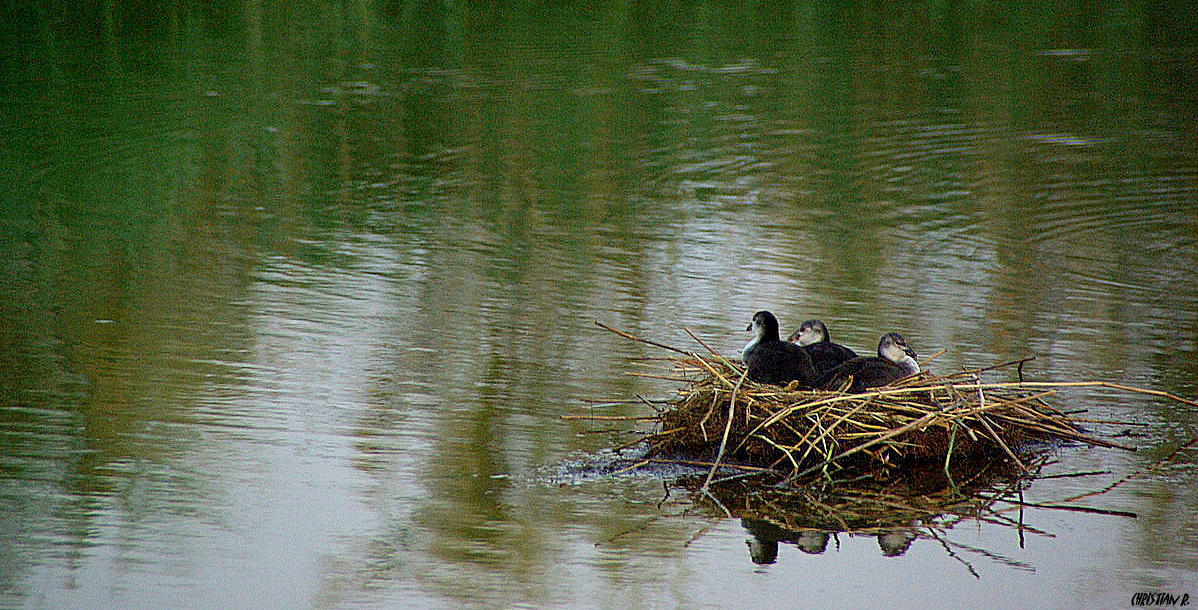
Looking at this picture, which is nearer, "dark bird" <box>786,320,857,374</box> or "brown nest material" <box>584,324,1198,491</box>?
"brown nest material" <box>584,324,1198,491</box>

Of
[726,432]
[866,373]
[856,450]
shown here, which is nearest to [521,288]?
[866,373]

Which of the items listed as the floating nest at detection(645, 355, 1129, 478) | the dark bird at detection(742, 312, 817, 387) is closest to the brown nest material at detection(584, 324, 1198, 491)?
the floating nest at detection(645, 355, 1129, 478)

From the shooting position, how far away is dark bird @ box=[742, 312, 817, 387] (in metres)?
7.00

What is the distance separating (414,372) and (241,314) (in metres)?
1.79

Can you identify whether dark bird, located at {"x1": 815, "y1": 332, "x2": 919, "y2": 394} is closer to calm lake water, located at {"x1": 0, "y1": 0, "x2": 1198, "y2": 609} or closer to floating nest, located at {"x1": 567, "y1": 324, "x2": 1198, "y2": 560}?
floating nest, located at {"x1": 567, "y1": 324, "x2": 1198, "y2": 560}

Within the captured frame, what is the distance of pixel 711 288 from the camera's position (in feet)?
34.1

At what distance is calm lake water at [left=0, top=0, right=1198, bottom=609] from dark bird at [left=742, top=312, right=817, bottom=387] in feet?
2.33

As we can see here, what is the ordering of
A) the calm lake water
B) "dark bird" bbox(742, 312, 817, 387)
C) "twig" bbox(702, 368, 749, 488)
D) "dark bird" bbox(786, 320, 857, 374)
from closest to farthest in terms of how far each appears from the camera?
the calm lake water → "twig" bbox(702, 368, 749, 488) → "dark bird" bbox(742, 312, 817, 387) → "dark bird" bbox(786, 320, 857, 374)

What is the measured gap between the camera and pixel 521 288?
10438mm

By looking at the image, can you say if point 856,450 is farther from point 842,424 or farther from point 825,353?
point 825,353

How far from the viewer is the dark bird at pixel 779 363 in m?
7.00

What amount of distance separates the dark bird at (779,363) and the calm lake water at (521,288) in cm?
71

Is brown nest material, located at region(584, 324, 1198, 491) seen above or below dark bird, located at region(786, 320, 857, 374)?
below

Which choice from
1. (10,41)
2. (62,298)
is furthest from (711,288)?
(10,41)
